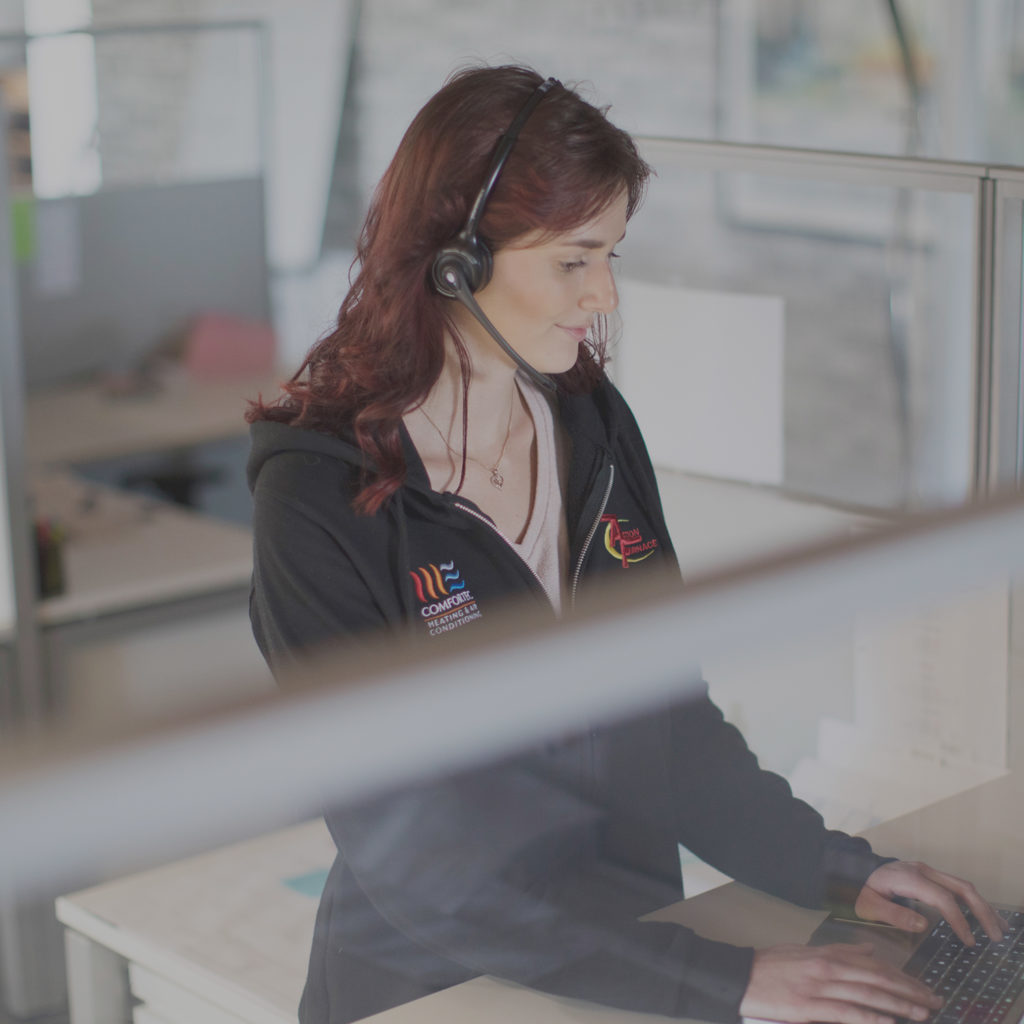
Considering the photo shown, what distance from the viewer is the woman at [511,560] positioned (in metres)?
0.64

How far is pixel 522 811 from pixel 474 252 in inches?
19.2

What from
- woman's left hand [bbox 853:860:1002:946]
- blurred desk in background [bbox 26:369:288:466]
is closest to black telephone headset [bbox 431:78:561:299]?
woman's left hand [bbox 853:860:1002:946]

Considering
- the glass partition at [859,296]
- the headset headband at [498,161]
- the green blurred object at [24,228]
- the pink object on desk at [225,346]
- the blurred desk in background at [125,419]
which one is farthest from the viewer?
the glass partition at [859,296]

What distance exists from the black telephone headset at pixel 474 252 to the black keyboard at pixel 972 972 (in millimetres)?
502

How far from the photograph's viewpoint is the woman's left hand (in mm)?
757

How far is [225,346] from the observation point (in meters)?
3.32

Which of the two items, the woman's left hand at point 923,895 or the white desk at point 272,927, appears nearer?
the white desk at point 272,927

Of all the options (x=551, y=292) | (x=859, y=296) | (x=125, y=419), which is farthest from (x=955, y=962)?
(x=859, y=296)

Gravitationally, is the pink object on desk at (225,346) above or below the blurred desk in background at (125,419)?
above

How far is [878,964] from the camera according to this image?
720 mm

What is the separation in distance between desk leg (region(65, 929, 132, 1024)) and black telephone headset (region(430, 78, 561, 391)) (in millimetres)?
505

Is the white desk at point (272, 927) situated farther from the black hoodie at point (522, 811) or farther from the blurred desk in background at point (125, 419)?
the blurred desk in background at point (125, 419)

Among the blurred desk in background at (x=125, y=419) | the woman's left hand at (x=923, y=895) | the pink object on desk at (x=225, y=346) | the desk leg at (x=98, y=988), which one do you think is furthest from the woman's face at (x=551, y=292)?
the pink object on desk at (x=225, y=346)

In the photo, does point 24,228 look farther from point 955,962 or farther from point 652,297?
point 955,962
